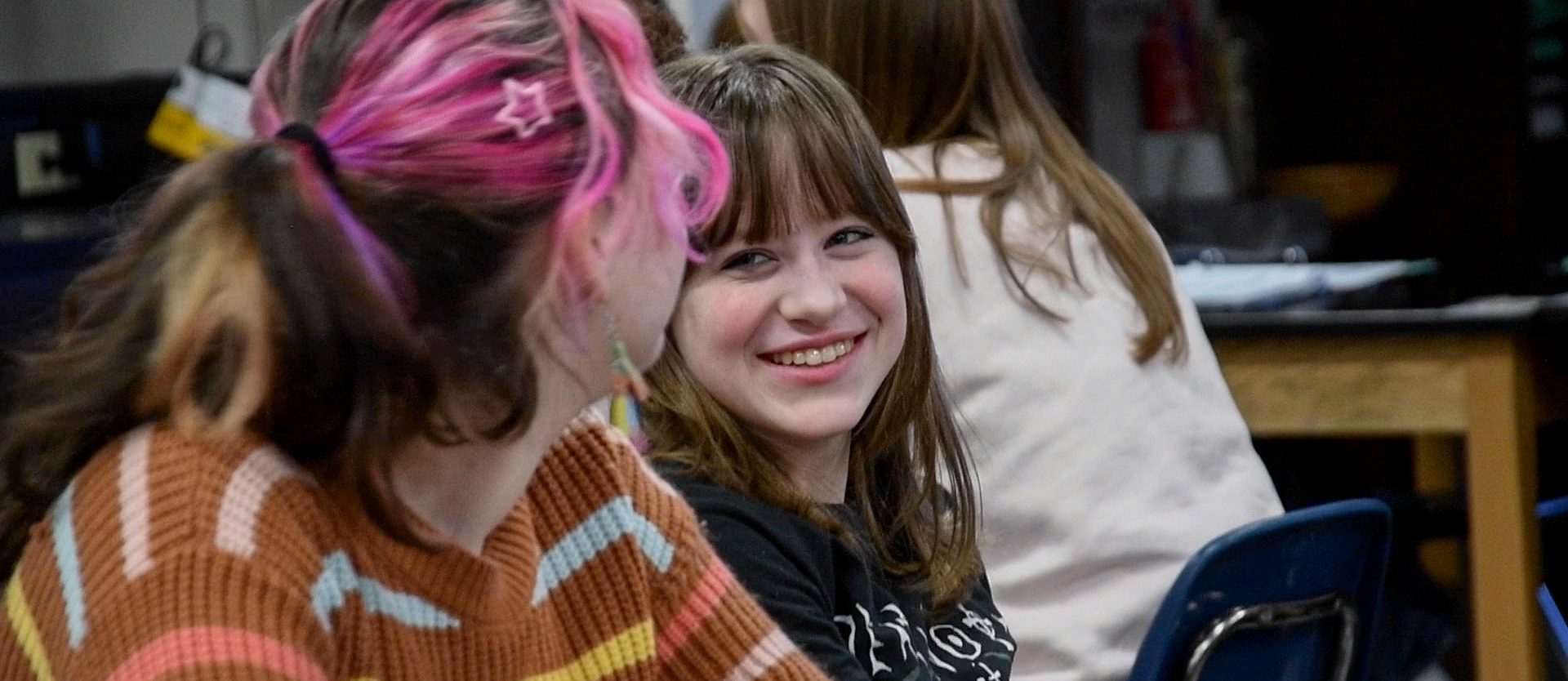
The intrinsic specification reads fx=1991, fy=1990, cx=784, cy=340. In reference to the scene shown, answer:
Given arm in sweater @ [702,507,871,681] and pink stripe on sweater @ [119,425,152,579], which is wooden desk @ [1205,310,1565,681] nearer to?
arm in sweater @ [702,507,871,681]

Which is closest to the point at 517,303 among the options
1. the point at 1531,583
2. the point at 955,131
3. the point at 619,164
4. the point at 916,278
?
the point at 619,164

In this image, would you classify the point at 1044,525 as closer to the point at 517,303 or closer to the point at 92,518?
the point at 517,303

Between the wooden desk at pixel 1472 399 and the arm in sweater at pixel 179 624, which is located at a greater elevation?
the arm in sweater at pixel 179 624

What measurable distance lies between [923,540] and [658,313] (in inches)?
19.4

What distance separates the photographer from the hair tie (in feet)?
2.59

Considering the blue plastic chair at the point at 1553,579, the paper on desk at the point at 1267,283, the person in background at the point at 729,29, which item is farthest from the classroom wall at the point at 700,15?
the blue plastic chair at the point at 1553,579

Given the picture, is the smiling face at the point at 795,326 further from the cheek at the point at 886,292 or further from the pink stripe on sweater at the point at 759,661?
the pink stripe on sweater at the point at 759,661

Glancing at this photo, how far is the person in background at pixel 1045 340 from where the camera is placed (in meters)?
1.72

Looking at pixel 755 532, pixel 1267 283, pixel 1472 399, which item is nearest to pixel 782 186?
pixel 755 532

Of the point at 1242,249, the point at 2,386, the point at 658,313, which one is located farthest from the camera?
the point at 1242,249

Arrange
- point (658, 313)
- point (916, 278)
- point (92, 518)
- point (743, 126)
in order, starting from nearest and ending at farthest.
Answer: point (92, 518) → point (658, 313) → point (743, 126) → point (916, 278)

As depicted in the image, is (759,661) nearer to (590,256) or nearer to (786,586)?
(786,586)

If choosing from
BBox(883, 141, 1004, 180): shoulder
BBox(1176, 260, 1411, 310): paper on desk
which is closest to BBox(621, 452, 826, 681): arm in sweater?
BBox(883, 141, 1004, 180): shoulder

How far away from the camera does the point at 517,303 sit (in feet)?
2.73
